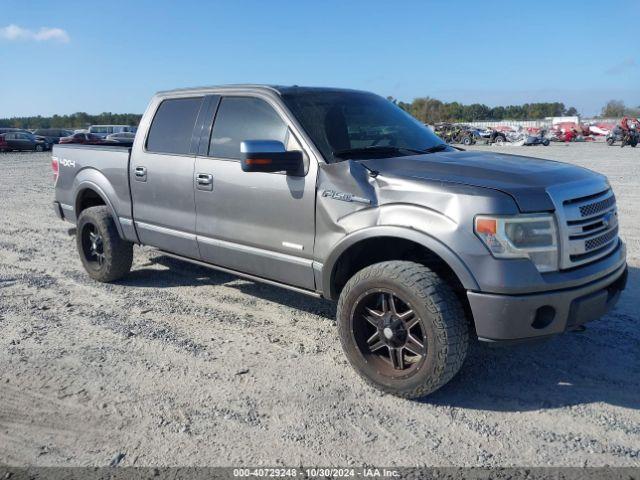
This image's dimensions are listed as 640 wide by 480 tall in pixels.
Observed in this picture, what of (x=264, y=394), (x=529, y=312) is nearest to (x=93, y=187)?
(x=264, y=394)

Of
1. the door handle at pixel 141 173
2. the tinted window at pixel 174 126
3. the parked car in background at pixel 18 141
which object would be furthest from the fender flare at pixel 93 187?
the parked car in background at pixel 18 141

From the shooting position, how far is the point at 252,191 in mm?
A: 4301

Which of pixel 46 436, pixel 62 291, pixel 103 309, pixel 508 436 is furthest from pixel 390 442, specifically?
pixel 62 291

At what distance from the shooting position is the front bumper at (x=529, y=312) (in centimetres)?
317

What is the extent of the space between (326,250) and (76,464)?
194 cm

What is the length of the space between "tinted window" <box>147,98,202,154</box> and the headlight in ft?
9.20

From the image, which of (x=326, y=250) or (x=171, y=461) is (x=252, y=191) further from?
(x=171, y=461)

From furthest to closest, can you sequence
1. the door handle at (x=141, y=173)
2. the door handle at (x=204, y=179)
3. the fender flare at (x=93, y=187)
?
1. the fender flare at (x=93, y=187)
2. the door handle at (x=141, y=173)
3. the door handle at (x=204, y=179)

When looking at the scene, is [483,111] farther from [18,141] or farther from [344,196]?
[344,196]

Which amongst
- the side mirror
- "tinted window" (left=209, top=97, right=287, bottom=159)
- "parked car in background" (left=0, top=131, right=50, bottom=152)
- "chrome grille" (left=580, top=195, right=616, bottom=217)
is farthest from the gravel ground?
"parked car in background" (left=0, top=131, right=50, bottom=152)

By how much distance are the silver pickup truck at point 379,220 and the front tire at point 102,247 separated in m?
0.49

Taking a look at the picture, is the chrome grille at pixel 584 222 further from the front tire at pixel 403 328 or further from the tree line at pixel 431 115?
the tree line at pixel 431 115

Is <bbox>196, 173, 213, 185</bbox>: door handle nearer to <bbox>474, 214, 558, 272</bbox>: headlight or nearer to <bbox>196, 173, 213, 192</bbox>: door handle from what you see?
<bbox>196, 173, 213, 192</bbox>: door handle

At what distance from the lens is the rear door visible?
4.89 m
